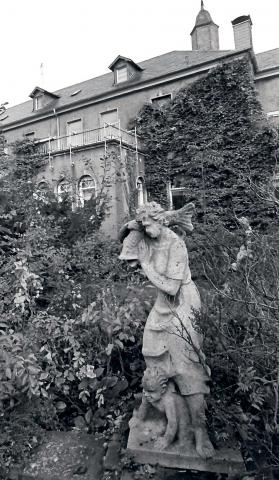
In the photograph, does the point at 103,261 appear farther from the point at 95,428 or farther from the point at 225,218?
the point at 225,218

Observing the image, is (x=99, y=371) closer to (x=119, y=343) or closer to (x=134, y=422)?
(x=119, y=343)

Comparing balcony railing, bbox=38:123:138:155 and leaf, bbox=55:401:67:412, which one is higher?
balcony railing, bbox=38:123:138:155

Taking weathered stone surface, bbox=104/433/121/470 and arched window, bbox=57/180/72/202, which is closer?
weathered stone surface, bbox=104/433/121/470

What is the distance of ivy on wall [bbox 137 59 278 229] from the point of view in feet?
47.5

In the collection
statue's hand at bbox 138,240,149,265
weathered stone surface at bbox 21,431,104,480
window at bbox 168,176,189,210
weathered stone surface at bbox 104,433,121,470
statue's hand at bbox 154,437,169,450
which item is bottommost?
weathered stone surface at bbox 21,431,104,480

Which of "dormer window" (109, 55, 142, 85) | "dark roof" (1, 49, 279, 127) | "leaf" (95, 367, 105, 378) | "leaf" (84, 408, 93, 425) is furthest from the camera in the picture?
"dormer window" (109, 55, 142, 85)

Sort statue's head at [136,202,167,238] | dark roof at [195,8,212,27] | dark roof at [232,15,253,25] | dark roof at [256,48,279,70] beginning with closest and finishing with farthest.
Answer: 1. statue's head at [136,202,167,238]
2. dark roof at [256,48,279,70]
3. dark roof at [232,15,253,25]
4. dark roof at [195,8,212,27]

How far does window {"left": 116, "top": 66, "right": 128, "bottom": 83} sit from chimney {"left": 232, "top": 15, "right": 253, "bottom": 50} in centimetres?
609

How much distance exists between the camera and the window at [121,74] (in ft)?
65.0

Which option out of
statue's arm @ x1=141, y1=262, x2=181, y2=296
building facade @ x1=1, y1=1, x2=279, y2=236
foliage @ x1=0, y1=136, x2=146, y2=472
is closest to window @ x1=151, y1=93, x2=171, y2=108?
building facade @ x1=1, y1=1, x2=279, y2=236

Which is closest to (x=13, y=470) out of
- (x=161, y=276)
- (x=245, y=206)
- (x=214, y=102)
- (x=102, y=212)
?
(x=161, y=276)

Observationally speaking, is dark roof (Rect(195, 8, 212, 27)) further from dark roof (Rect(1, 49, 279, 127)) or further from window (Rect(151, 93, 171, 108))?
window (Rect(151, 93, 171, 108))

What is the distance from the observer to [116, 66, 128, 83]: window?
65.0 feet

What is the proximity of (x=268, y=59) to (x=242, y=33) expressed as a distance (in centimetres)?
192
